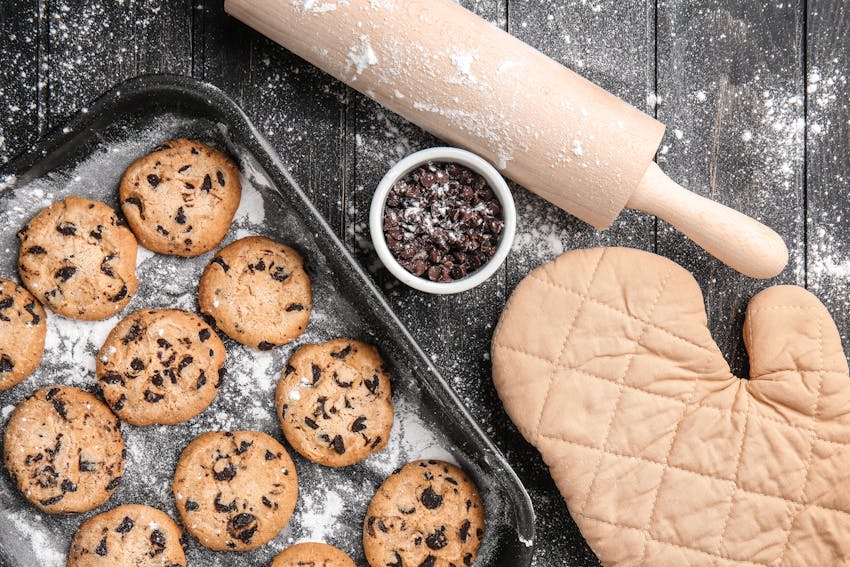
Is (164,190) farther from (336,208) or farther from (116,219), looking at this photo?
(336,208)

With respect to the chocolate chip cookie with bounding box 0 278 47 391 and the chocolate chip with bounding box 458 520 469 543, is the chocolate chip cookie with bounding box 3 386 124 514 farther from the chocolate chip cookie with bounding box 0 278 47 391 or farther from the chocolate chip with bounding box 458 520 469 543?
the chocolate chip with bounding box 458 520 469 543

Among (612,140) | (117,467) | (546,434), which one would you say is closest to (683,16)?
(612,140)

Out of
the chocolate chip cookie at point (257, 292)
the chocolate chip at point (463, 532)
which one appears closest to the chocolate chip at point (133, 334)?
the chocolate chip cookie at point (257, 292)

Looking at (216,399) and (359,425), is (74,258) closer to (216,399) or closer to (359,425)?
(216,399)

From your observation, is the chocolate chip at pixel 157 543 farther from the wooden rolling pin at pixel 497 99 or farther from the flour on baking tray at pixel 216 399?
the wooden rolling pin at pixel 497 99

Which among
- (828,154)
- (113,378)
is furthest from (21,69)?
(828,154)

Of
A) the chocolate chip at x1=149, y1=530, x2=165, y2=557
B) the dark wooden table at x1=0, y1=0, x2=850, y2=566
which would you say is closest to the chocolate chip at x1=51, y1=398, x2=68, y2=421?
the chocolate chip at x1=149, y1=530, x2=165, y2=557

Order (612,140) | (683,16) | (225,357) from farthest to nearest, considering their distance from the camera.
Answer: (683,16) → (225,357) → (612,140)
